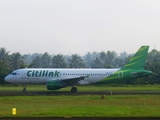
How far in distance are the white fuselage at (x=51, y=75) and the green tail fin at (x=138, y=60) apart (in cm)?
242

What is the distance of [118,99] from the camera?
3684 centimetres

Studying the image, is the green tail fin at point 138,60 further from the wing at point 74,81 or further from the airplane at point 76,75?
the wing at point 74,81

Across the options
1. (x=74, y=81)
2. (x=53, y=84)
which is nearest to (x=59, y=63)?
(x=74, y=81)

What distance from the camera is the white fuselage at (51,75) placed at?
5019 centimetres

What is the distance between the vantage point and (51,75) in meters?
50.3

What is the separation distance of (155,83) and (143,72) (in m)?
23.9

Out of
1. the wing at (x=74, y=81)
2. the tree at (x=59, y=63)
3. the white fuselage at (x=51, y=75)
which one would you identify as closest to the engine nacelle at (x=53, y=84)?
the wing at (x=74, y=81)

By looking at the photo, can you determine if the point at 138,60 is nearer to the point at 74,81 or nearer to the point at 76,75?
the point at 76,75

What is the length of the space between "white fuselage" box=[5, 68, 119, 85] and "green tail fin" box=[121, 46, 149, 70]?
242 centimetres

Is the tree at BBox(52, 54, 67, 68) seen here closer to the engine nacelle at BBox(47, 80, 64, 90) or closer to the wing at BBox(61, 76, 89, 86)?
the wing at BBox(61, 76, 89, 86)

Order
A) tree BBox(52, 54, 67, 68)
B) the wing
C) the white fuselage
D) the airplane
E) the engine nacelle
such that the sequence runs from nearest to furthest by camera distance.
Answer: the engine nacelle
the wing
the airplane
the white fuselage
tree BBox(52, 54, 67, 68)

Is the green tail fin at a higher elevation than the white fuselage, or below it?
higher

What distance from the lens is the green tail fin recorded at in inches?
2024

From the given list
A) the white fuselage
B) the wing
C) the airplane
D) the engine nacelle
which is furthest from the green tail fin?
the engine nacelle
